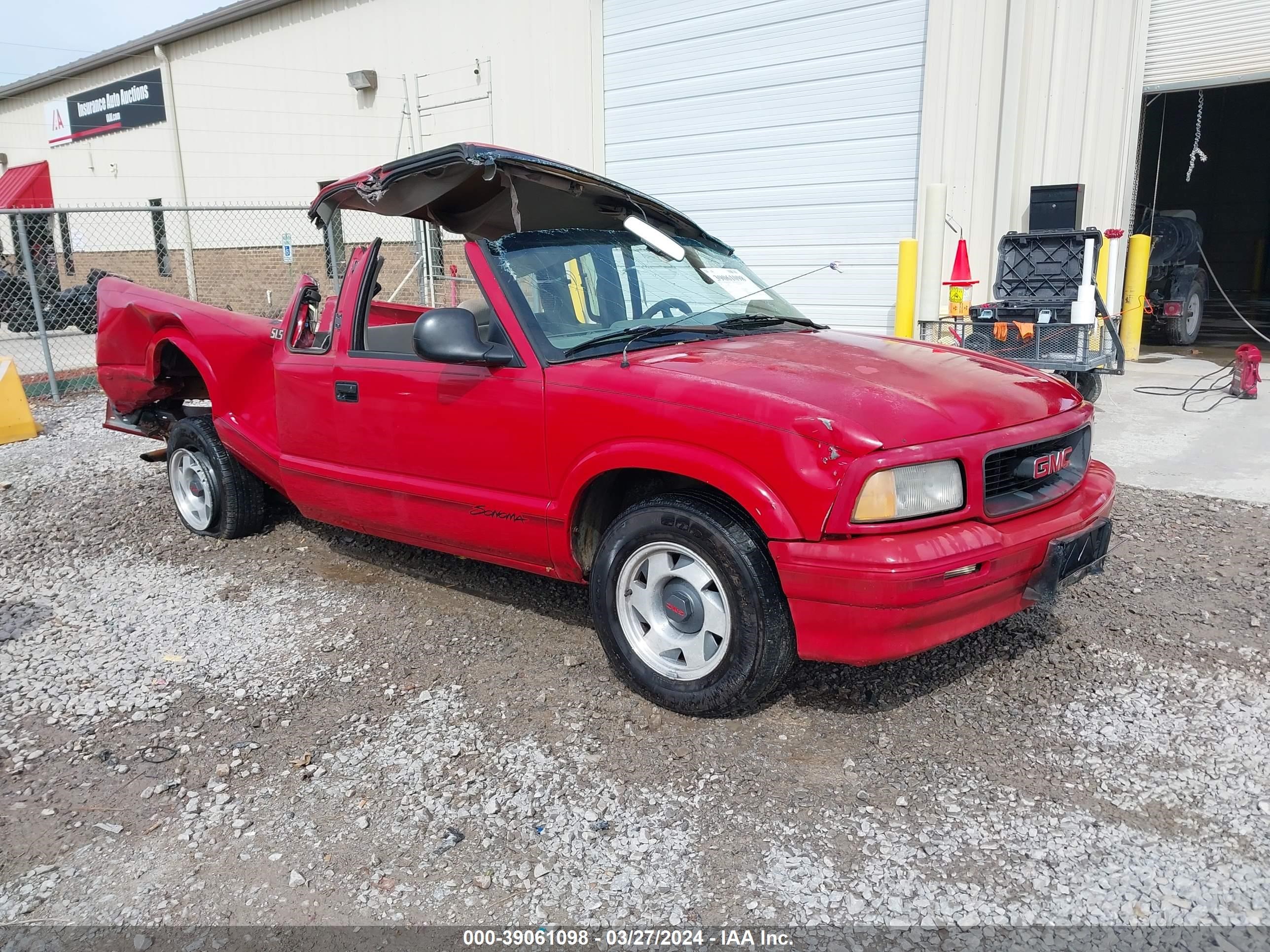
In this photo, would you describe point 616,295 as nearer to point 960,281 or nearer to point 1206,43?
point 960,281

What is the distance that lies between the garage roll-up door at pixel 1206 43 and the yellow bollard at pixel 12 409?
A: 11558 mm

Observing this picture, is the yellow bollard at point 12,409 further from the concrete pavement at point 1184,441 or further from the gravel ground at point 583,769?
the concrete pavement at point 1184,441

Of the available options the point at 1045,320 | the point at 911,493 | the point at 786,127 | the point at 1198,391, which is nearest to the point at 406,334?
the point at 911,493

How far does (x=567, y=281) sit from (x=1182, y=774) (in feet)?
9.34

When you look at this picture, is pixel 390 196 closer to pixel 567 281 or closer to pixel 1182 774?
pixel 567 281

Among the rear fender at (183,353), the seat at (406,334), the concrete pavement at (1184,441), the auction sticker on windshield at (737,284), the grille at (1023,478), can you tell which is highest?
the auction sticker on windshield at (737,284)

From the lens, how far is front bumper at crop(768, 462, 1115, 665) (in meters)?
2.86

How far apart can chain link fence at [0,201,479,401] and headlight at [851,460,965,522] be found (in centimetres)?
856

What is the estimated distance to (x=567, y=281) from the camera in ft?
12.9

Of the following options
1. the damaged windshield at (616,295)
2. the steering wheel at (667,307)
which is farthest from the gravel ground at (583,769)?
the steering wheel at (667,307)

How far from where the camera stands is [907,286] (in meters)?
10.6

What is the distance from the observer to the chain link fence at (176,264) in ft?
40.5

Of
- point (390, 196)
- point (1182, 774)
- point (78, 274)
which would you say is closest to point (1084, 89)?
point (390, 196)

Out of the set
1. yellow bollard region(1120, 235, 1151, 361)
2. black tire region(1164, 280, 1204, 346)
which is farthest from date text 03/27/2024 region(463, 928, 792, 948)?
black tire region(1164, 280, 1204, 346)
